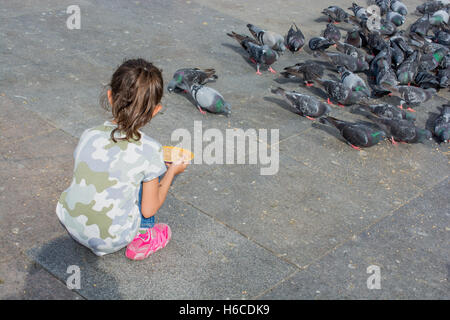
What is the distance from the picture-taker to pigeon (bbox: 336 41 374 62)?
319 inches

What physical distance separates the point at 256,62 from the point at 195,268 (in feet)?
14.9

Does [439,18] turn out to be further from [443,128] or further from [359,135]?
[359,135]

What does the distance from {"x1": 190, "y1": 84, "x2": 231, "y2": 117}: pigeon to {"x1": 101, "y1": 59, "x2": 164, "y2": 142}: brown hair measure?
278cm

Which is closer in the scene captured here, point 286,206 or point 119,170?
point 119,170

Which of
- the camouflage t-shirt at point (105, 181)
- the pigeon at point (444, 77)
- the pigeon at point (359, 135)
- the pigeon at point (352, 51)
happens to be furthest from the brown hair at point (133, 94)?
the pigeon at point (444, 77)

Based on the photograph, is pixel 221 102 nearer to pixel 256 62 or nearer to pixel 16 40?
pixel 256 62

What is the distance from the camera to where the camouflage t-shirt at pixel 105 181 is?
3277 mm

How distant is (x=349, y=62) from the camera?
25.6 feet

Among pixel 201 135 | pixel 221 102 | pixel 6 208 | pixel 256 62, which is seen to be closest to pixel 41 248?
pixel 6 208

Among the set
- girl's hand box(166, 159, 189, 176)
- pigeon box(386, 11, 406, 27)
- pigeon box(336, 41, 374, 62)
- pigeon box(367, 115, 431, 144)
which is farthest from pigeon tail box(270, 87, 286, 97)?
pigeon box(386, 11, 406, 27)

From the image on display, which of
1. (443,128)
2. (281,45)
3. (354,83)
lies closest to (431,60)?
(354,83)

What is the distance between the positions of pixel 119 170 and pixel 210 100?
2.86 m

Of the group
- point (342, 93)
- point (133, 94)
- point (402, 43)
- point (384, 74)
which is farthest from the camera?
point (402, 43)

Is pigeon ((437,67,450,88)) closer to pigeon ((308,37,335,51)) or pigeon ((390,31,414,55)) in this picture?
pigeon ((390,31,414,55))
